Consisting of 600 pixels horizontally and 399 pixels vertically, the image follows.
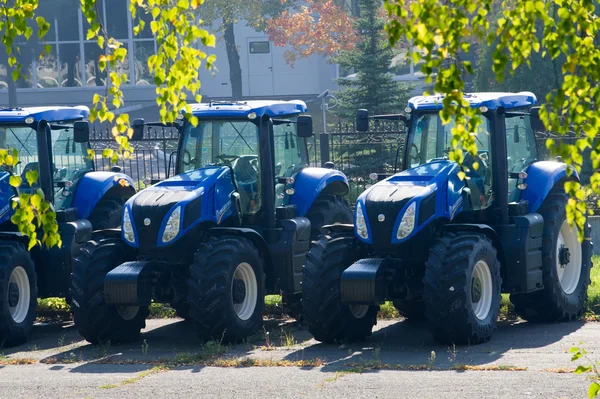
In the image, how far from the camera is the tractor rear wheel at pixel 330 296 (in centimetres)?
1125

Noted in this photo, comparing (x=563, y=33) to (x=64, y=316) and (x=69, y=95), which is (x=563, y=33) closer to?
(x=64, y=316)

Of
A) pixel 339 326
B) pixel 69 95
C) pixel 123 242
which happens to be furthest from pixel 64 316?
pixel 69 95

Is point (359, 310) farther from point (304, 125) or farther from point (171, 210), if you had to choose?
point (304, 125)

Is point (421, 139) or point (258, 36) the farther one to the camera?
point (258, 36)

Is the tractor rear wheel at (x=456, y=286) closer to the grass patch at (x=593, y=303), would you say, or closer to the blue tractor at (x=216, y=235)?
the blue tractor at (x=216, y=235)

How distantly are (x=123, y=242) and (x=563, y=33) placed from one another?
782cm

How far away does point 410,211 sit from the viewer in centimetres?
1115

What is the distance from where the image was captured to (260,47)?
45562 mm

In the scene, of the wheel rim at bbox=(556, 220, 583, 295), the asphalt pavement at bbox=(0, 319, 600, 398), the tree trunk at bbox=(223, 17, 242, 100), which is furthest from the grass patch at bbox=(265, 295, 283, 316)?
the tree trunk at bbox=(223, 17, 242, 100)

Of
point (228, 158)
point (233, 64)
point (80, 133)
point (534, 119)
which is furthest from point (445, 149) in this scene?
point (233, 64)

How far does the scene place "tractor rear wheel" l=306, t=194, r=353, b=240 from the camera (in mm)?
13516

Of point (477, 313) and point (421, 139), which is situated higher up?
point (421, 139)

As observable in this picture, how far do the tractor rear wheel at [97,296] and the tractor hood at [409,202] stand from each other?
2.68 m

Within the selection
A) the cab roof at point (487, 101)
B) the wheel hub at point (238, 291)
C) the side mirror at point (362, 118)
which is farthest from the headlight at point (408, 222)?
the wheel hub at point (238, 291)
